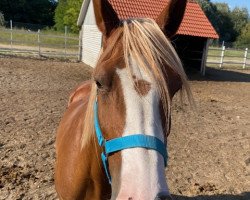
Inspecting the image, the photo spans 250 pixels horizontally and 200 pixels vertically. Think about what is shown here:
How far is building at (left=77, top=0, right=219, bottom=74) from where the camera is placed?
13.6 m

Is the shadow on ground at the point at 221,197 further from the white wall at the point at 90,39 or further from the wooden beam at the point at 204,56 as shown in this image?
the wooden beam at the point at 204,56

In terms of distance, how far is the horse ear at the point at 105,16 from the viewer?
1.80 meters

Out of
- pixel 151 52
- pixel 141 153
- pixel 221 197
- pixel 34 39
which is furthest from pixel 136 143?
pixel 34 39

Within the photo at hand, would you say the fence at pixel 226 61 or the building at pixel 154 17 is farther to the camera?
the fence at pixel 226 61

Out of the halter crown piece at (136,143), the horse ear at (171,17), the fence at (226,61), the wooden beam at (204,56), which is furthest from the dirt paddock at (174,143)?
the fence at (226,61)

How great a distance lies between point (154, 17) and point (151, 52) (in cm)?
1189

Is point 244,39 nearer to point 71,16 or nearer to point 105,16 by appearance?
A: point 71,16

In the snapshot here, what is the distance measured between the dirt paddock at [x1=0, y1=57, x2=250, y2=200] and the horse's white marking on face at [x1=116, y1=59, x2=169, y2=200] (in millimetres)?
974

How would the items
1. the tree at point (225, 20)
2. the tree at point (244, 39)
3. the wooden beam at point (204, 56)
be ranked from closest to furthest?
1. the wooden beam at point (204, 56)
2. the tree at point (244, 39)
3. the tree at point (225, 20)

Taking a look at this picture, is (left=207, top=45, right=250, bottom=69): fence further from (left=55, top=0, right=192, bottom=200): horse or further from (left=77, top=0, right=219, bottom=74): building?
(left=55, top=0, right=192, bottom=200): horse

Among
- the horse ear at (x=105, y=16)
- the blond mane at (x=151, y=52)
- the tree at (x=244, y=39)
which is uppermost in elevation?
the horse ear at (x=105, y=16)

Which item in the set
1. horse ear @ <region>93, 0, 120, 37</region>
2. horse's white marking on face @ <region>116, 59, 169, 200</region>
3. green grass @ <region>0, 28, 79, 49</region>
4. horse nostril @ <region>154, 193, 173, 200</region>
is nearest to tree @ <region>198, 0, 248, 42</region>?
green grass @ <region>0, 28, 79, 49</region>

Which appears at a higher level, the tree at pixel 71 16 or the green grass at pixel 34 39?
the tree at pixel 71 16

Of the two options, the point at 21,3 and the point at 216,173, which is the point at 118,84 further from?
the point at 21,3
